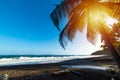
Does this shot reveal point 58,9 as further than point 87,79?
No

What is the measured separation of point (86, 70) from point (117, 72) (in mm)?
3219

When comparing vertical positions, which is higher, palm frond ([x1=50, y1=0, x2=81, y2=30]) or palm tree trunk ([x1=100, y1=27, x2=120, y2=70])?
palm frond ([x1=50, y1=0, x2=81, y2=30])

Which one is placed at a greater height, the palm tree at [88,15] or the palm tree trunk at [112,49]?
the palm tree at [88,15]

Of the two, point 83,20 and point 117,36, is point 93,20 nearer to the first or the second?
point 83,20

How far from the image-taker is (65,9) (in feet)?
45.1

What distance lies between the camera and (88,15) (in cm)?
1488

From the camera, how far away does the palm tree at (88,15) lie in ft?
43.6

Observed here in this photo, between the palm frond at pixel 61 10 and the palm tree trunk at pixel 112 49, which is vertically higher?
the palm frond at pixel 61 10

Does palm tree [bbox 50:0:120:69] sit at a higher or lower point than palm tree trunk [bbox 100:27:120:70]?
higher

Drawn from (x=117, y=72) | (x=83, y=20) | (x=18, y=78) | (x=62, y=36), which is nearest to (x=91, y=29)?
(x=83, y=20)

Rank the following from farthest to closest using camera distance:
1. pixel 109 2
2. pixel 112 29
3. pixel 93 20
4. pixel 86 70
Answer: pixel 112 29 → pixel 86 70 → pixel 93 20 → pixel 109 2

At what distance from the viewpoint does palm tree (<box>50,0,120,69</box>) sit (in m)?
13.3

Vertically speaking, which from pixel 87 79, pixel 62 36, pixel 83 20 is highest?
pixel 83 20

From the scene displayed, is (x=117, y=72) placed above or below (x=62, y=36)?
below
